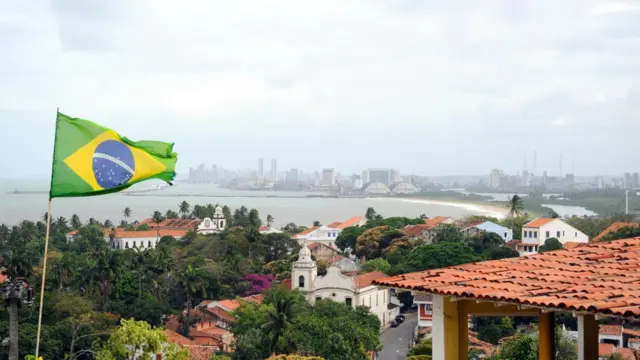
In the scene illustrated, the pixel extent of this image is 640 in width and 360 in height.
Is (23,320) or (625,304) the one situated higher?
(625,304)

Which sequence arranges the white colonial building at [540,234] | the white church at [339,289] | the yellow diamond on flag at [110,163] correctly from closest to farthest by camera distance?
1. the yellow diamond on flag at [110,163]
2. the white church at [339,289]
3. the white colonial building at [540,234]

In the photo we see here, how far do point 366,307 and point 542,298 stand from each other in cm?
3456

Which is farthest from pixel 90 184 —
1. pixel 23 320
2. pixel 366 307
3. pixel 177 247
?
pixel 177 247

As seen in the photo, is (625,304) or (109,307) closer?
(625,304)

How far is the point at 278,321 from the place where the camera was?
30.6 meters

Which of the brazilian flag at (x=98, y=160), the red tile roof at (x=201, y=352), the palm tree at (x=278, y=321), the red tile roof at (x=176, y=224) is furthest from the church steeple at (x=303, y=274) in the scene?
the red tile roof at (x=176, y=224)

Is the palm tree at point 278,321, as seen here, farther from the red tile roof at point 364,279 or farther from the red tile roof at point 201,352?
the red tile roof at point 364,279

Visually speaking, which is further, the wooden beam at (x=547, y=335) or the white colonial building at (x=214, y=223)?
the white colonial building at (x=214, y=223)

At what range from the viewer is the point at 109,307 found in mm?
39719

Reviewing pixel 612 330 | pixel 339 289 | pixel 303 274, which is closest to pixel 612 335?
pixel 612 330

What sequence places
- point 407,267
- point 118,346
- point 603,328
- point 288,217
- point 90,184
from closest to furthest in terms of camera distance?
point 90,184 → point 118,346 → point 603,328 → point 407,267 → point 288,217

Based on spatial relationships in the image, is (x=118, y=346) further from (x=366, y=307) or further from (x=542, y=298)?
(x=366, y=307)

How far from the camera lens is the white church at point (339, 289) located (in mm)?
41719

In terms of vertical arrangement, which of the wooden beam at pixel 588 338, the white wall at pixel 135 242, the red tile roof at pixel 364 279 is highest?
the wooden beam at pixel 588 338
